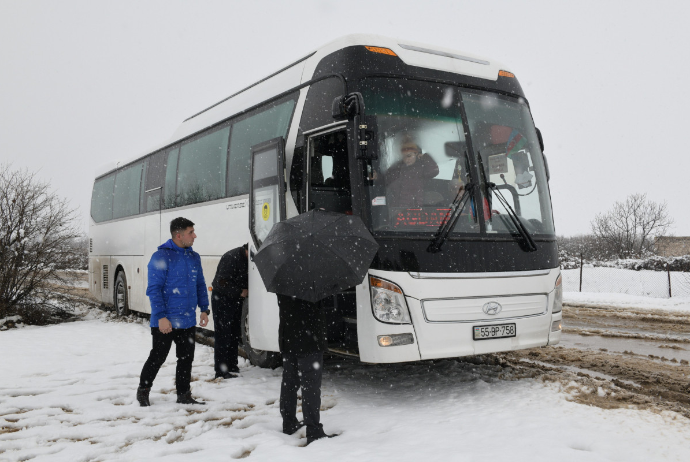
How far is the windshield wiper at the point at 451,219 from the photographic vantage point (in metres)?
5.30

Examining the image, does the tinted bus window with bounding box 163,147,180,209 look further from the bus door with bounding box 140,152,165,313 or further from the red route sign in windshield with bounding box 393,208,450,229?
the red route sign in windshield with bounding box 393,208,450,229

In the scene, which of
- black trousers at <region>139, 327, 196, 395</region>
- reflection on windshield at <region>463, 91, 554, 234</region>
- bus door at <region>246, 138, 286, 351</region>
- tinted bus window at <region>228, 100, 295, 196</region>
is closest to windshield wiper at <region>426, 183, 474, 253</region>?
reflection on windshield at <region>463, 91, 554, 234</region>

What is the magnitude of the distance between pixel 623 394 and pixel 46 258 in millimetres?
11609

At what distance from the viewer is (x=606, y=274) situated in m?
27.6

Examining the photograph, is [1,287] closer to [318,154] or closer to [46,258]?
[46,258]

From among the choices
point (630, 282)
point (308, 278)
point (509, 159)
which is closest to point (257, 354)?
point (308, 278)

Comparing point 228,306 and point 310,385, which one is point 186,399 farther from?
point 310,385

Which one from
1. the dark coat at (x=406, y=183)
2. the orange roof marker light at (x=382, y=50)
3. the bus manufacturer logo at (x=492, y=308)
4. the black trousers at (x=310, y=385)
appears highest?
the orange roof marker light at (x=382, y=50)

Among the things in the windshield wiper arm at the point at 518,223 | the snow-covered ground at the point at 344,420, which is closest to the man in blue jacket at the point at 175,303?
the snow-covered ground at the point at 344,420

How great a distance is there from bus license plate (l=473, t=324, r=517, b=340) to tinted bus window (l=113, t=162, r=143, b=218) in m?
8.53

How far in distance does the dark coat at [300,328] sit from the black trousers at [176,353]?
4.91 feet

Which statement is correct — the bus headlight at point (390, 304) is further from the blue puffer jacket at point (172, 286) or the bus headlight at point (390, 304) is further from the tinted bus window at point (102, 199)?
the tinted bus window at point (102, 199)

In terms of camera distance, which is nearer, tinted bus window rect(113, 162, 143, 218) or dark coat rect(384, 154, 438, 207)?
dark coat rect(384, 154, 438, 207)

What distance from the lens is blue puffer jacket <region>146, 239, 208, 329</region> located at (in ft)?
17.4
